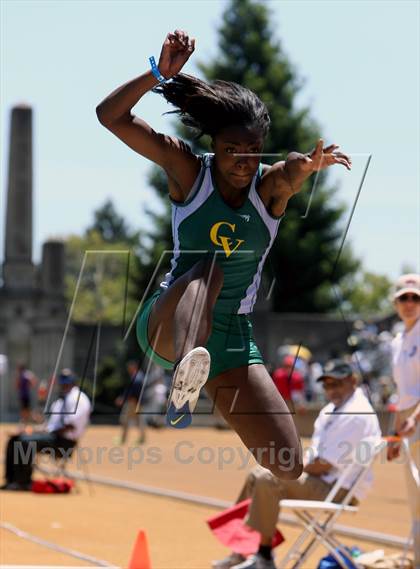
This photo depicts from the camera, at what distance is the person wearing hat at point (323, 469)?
342 inches

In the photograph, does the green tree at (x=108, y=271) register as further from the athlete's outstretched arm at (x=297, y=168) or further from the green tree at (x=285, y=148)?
the athlete's outstretched arm at (x=297, y=168)

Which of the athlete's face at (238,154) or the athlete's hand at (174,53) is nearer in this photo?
the athlete's hand at (174,53)

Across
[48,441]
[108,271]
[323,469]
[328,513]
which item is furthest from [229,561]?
[108,271]

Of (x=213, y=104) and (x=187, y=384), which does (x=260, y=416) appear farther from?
(x=213, y=104)

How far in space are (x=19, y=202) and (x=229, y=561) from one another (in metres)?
30.2

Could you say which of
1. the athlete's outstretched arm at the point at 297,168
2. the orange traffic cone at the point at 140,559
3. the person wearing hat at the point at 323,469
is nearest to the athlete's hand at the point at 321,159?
the athlete's outstretched arm at the point at 297,168

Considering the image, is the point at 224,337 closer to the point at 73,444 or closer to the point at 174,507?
the point at 174,507

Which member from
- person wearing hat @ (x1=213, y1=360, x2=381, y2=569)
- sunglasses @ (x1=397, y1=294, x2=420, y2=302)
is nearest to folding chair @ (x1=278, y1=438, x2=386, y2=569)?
person wearing hat @ (x1=213, y1=360, x2=381, y2=569)

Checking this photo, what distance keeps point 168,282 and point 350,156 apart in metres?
1.05

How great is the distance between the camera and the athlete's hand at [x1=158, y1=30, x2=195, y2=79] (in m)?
5.49

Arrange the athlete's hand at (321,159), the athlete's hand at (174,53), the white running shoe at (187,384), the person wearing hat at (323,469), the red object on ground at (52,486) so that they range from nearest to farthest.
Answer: the white running shoe at (187,384)
the athlete's hand at (174,53)
the athlete's hand at (321,159)
the person wearing hat at (323,469)
the red object on ground at (52,486)

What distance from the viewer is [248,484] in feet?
30.3

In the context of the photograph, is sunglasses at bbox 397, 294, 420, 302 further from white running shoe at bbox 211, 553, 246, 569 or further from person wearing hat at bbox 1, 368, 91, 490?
person wearing hat at bbox 1, 368, 91, 490

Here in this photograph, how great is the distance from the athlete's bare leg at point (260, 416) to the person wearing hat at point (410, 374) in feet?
9.82
